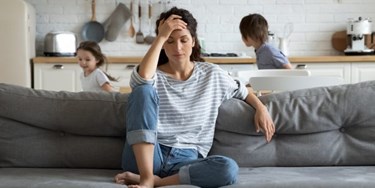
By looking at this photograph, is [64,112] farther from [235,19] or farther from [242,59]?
[235,19]

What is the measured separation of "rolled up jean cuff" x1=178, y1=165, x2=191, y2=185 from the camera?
1.95 metres

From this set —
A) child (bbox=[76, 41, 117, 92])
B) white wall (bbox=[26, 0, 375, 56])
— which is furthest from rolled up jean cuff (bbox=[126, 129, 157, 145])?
white wall (bbox=[26, 0, 375, 56])

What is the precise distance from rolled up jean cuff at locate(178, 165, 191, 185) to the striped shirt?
17 cm

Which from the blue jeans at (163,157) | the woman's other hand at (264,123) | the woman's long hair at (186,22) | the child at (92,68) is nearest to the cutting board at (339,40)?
the child at (92,68)

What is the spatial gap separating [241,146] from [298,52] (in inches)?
133

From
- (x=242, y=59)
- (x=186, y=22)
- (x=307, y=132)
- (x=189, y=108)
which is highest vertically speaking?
(x=186, y=22)

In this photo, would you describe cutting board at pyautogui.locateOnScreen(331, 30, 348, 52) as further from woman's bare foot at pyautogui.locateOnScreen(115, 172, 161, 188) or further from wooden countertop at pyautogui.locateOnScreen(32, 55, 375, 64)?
woman's bare foot at pyautogui.locateOnScreen(115, 172, 161, 188)

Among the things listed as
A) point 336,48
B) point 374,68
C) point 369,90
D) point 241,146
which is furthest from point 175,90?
point 336,48

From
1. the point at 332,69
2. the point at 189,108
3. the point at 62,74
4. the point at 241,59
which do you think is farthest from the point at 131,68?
the point at 189,108

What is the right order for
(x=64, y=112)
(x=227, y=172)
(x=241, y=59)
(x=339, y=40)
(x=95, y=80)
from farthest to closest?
(x=339, y=40)
(x=241, y=59)
(x=95, y=80)
(x=64, y=112)
(x=227, y=172)

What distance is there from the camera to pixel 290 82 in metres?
2.87

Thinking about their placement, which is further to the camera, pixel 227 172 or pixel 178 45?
pixel 178 45

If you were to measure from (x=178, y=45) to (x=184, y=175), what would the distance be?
0.55m

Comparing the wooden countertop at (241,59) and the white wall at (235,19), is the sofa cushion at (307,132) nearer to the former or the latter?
the wooden countertop at (241,59)
